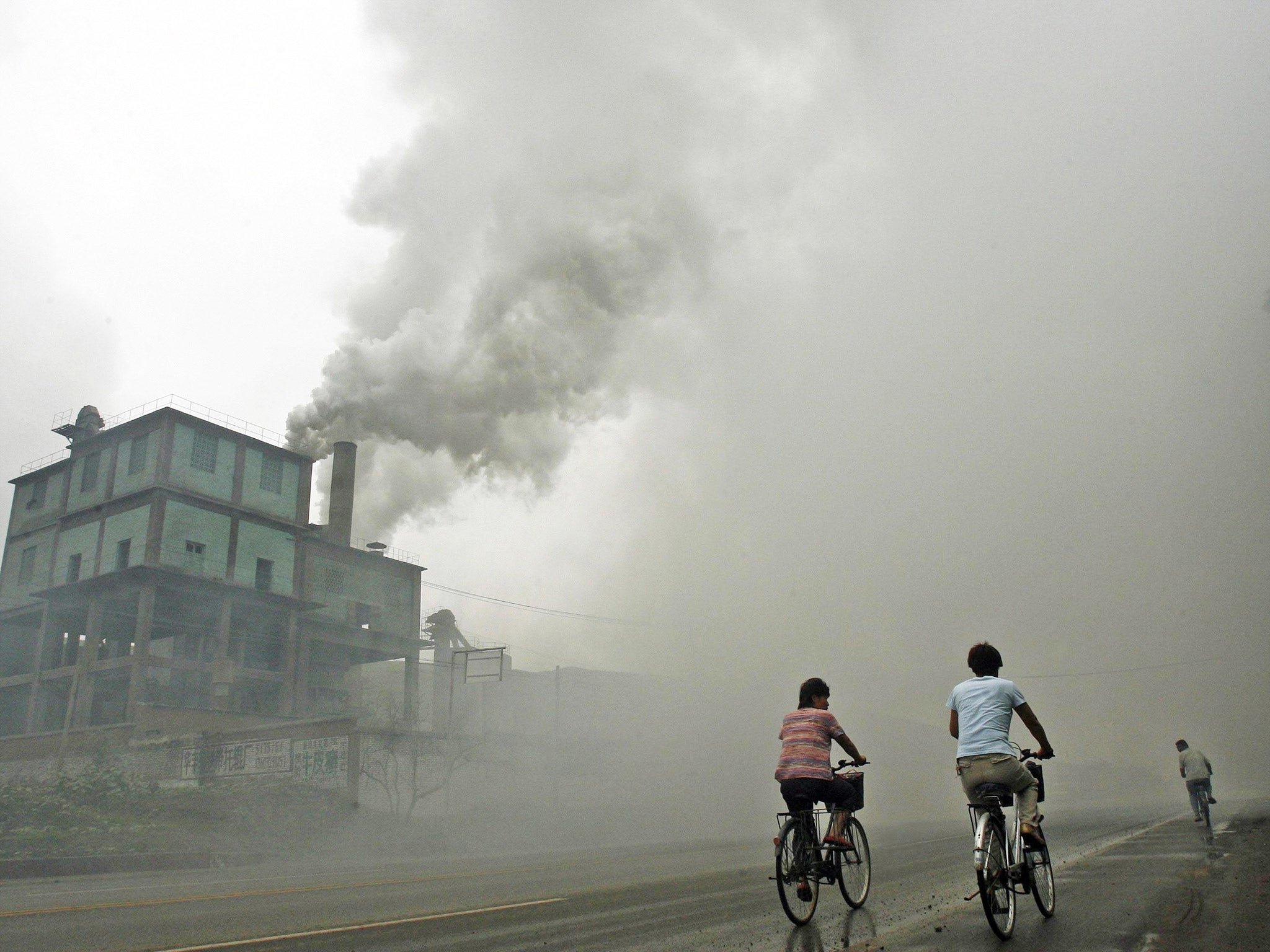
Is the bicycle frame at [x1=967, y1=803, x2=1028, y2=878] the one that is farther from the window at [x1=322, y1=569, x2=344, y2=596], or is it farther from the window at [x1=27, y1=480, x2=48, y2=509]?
the window at [x1=27, y1=480, x2=48, y2=509]

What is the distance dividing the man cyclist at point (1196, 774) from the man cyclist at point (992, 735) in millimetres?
13102

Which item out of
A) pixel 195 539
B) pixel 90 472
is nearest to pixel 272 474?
pixel 195 539

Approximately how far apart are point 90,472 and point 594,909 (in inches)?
1926

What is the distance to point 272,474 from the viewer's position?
160ft

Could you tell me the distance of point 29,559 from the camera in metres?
48.8

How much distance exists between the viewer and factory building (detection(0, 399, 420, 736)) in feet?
141

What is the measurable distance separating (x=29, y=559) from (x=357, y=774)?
30.6 m

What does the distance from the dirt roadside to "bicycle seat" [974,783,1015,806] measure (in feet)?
3.29

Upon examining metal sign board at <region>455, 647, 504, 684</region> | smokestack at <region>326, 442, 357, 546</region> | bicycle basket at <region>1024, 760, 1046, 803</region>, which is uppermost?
smokestack at <region>326, 442, 357, 546</region>

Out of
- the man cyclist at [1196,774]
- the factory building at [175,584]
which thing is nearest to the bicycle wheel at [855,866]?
the man cyclist at [1196,774]

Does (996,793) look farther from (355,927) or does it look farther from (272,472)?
(272,472)

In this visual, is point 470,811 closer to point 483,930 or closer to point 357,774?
point 357,774

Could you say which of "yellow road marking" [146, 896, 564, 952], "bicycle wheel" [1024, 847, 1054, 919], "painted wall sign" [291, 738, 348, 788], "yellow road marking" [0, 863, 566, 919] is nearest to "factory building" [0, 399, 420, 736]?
"painted wall sign" [291, 738, 348, 788]

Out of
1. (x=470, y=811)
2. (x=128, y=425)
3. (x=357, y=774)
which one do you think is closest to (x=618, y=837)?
(x=470, y=811)
